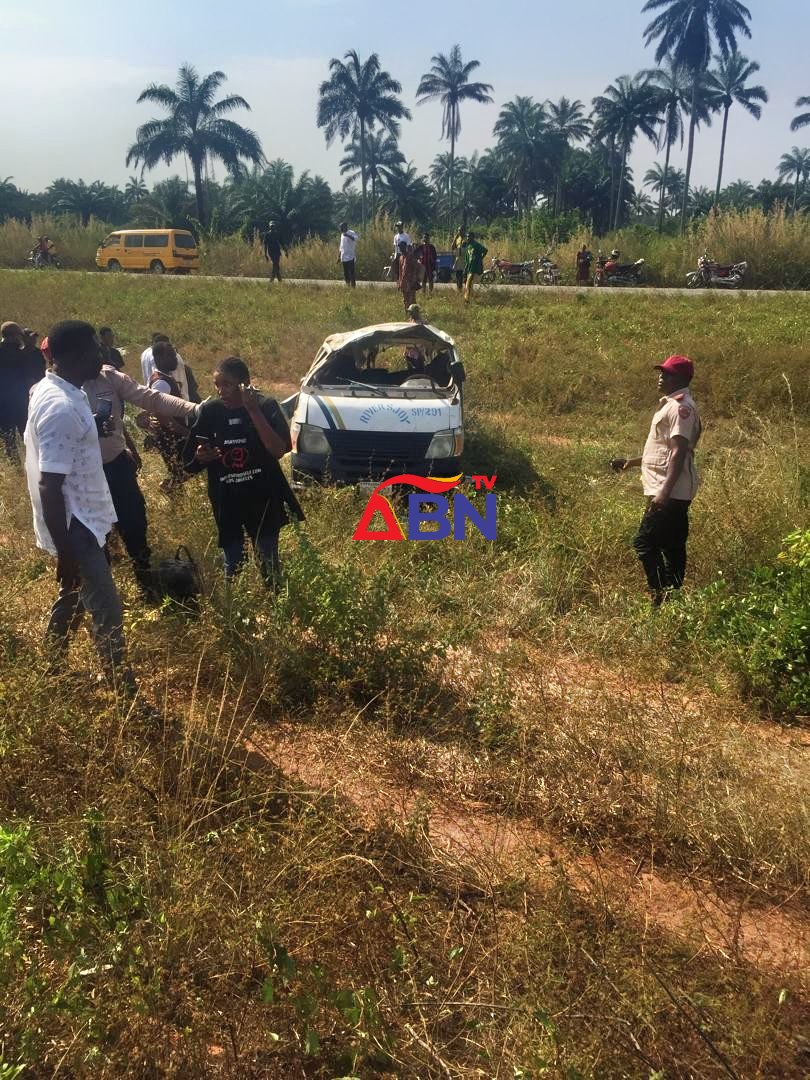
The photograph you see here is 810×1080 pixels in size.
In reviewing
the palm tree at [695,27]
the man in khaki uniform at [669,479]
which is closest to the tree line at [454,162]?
the palm tree at [695,27]

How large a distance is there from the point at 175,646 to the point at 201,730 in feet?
3.05

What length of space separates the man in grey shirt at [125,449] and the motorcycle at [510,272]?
1933cm

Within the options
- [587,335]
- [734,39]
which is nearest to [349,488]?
[587,335]

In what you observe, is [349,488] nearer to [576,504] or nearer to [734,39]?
[576,504]

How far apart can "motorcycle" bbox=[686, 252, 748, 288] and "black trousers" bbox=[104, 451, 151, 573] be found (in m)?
19.6

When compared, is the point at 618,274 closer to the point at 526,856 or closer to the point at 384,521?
the point at 384,521

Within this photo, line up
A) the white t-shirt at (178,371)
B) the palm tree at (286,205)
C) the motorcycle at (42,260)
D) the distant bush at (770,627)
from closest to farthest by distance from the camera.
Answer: the distant bush at (770,627)
the white t-shirt at (178,371)
the motorcycle at (42,260)
the palm tree at (286,205)

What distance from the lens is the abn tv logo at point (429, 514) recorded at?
6.08 meters

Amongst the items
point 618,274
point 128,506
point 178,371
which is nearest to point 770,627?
point 128,506

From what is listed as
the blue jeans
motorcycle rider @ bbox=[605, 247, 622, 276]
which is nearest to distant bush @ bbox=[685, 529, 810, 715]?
the blue jeans

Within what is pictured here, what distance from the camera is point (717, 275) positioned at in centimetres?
2062

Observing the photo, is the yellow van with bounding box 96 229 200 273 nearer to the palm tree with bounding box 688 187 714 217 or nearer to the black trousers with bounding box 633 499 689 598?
the black trousers with bounding box 633 499 689 598

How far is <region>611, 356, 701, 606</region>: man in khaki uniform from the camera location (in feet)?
15.0

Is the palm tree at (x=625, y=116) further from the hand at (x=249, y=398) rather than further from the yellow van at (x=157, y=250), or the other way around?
the hand at (x=249, y=398)
